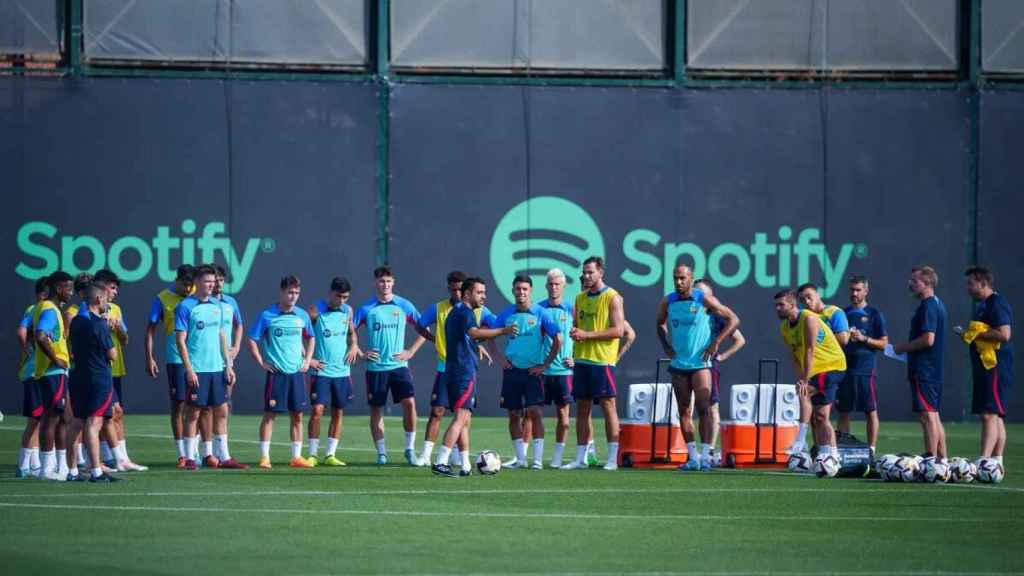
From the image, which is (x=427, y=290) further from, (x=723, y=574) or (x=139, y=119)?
(x=723, y=574)

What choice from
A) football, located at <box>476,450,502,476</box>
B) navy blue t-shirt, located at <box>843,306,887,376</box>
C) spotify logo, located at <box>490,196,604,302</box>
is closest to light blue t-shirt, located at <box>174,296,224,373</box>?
football, located at <box>476,450,502,476</box>

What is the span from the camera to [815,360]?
18594mm

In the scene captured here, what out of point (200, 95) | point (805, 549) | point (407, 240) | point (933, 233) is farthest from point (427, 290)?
point (805, 549)

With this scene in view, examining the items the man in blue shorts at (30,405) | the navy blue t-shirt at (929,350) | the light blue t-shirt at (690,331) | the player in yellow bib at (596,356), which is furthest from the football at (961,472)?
the man in blue shorts at (30,405)

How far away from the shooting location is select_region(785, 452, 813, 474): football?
17.9 m

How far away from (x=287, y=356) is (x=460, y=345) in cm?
247

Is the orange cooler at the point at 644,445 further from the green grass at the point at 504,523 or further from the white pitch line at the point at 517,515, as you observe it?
the white pitch line at the point at 517,515

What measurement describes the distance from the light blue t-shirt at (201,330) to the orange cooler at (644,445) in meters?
4.40

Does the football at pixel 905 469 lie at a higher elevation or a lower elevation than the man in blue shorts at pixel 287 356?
lower

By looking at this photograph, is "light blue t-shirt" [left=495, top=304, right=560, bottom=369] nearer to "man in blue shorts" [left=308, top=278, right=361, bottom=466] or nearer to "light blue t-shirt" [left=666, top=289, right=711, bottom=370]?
"light blue t-shirt" [left=666, top=289, right=711, bottom=370]

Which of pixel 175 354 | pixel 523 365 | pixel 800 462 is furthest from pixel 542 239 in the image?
pixel 175 354

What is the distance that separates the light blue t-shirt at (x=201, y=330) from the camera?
17906 mm

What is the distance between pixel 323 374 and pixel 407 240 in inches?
373

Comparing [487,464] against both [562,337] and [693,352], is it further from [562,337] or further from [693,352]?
[693,352]
